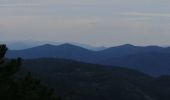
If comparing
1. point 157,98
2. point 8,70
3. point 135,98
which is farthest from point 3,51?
point 157,98

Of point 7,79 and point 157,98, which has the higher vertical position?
point 7,79

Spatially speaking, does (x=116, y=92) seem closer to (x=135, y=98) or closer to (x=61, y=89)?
(x=135, y=98)

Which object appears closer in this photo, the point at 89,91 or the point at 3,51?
the point at 3,51

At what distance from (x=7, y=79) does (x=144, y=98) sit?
151523 millimetres

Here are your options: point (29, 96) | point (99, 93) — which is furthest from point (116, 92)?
point (29, 96)

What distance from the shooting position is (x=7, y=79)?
31.6 meters

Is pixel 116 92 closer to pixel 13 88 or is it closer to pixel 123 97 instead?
pixel 123 97

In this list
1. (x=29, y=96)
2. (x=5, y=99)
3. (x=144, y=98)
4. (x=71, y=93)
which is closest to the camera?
(x=5, y=99)

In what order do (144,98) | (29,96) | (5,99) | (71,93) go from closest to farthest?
(5,99) < (29,96) < (71,93) < (144,98)

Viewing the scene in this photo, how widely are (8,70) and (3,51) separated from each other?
118 centimetres

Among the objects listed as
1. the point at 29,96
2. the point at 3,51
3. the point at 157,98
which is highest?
the point at 3,51

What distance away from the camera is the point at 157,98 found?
191m

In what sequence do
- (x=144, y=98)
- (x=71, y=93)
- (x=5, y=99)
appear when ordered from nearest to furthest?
(x=5, y=99) → (x=71, y=93) → (x=144, y=98)

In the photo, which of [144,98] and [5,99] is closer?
[5,99]
